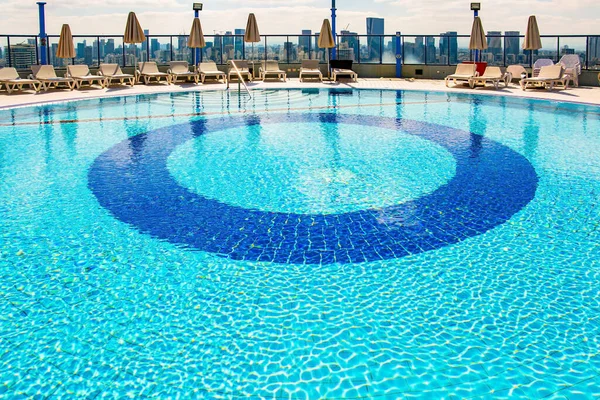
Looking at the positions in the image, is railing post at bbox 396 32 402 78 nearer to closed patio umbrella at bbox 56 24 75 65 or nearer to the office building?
closed patio umbrella at bbox 56 24 75 65

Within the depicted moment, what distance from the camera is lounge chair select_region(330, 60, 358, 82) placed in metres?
18.1

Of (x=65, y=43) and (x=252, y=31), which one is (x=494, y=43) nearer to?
(x=252, y=31)

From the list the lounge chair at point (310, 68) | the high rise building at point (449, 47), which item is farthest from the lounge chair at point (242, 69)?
the high rise building at point (449, 47)

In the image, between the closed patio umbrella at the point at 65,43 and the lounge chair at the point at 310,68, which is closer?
the closed patio umbrella at the point at 65,43

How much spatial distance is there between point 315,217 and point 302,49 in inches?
639

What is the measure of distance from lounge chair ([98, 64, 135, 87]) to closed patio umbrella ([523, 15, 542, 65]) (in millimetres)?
12777

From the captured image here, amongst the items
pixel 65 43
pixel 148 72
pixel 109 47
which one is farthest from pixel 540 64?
pixel 65 43

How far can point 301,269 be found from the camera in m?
4.12

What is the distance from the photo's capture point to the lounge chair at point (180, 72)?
57.1 feet

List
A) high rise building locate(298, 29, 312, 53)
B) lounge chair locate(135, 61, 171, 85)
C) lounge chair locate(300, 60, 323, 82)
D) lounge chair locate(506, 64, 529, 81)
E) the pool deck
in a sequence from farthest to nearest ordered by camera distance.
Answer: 1. high rise building locate(298, 29, 312, 53)
2. lounge chair locate(300, 60, 323, 82)
3. lounge chair locate(135, 61, 171, 85)
4. lounge chair locate(506, 64, 529, 81)
5. the pool deck

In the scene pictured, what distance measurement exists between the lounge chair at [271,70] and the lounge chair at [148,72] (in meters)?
3.41

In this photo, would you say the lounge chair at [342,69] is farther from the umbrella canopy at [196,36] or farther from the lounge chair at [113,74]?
the lounge chair at [113,74]

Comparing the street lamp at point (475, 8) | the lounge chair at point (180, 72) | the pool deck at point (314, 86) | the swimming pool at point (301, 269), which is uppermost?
the street lamp at point (475, 8)

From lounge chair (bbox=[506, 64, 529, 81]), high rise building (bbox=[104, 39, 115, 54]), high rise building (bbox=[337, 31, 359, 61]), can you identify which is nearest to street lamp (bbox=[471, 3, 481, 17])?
lounge chair (bbox=[506, 64, 529, 81])
